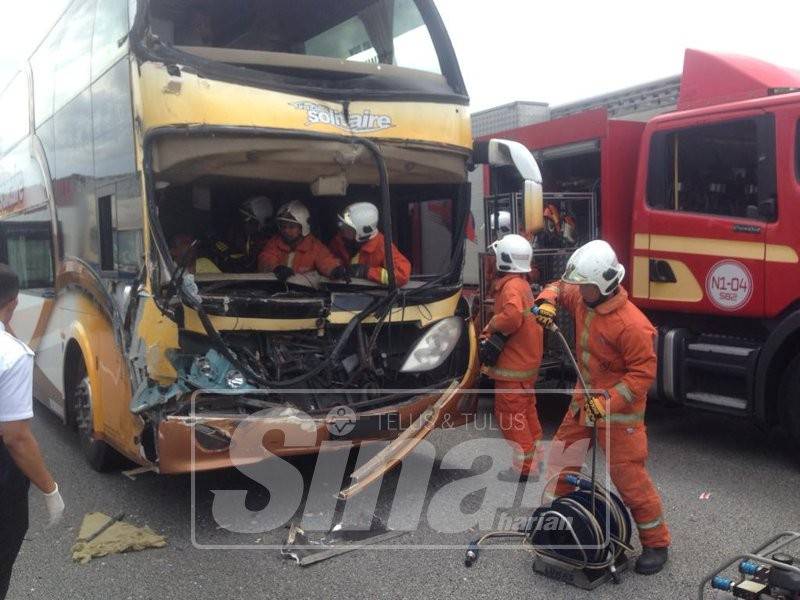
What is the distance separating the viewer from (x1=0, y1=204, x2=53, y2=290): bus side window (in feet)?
20.4

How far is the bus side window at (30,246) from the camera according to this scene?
20.4ft

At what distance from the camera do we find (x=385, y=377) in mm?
4984

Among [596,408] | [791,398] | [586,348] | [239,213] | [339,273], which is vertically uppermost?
[239,213]

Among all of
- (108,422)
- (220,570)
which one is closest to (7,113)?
(108,422)

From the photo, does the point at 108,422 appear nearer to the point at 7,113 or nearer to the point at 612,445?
the point at 612,445

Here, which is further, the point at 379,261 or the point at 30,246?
the point at 30,246

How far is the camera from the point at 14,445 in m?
2.80

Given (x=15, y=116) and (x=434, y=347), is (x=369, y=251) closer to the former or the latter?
(x=434, y=347)

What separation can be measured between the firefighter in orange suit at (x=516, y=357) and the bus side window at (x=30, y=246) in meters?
3.46

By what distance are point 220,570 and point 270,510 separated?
894 mm

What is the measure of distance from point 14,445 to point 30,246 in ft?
14.2

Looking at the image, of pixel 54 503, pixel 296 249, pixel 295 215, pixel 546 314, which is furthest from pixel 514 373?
pixel 54 503

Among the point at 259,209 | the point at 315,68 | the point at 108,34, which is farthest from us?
the point at 259,209

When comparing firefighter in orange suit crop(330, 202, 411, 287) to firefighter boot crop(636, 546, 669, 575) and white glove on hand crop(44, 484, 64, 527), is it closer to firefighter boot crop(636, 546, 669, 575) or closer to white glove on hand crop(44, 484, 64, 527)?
firefighter boot crop(636, 546, 669, 575)
